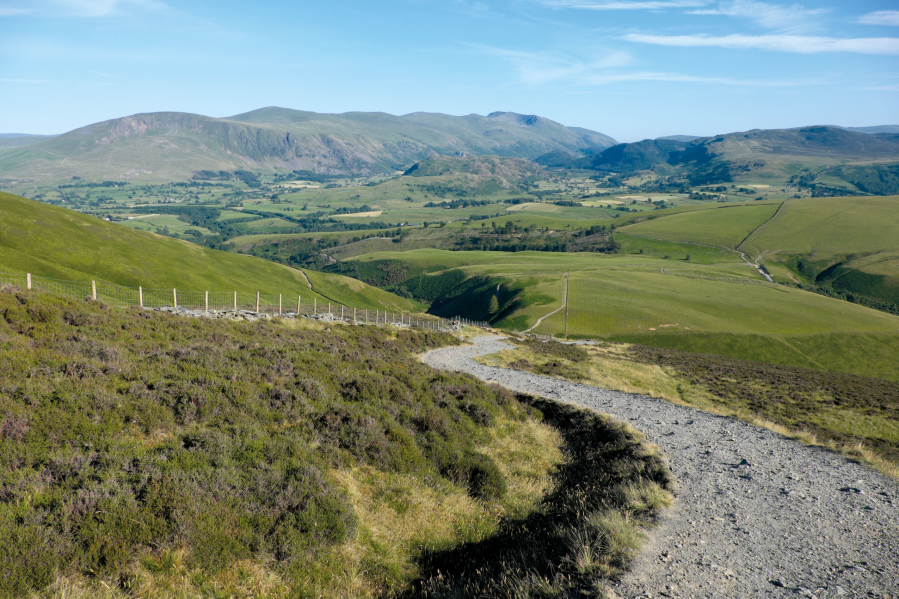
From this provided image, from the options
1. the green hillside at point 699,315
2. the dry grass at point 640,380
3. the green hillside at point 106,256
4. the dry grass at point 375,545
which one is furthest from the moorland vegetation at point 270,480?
the green hillside at point 699,315

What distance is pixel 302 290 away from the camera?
114562 mm

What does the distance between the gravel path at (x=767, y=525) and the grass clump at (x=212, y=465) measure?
4.05 meters

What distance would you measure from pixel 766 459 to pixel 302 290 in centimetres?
11030

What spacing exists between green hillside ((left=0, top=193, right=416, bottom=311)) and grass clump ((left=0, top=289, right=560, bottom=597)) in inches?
2272

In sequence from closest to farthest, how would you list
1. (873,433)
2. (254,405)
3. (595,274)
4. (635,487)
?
(635,487)
(254,405)
(873,433)
(595,274)

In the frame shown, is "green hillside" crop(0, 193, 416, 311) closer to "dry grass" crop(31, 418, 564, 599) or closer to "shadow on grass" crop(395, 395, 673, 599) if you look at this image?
"dry grass" crop(31, 418, 564, 599)

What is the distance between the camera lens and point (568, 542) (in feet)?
29.2

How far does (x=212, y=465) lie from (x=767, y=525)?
41.1ft

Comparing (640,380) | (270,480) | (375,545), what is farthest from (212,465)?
(640,380)

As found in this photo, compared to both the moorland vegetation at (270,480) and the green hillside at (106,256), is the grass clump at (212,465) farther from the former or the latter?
the green hillside at (106,256)

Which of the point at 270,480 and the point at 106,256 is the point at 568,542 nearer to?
the point at 270,480

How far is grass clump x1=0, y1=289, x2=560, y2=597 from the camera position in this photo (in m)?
7.57

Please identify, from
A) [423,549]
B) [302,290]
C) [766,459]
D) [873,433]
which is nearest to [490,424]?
[423,549]

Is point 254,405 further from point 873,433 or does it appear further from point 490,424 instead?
point 873,433
